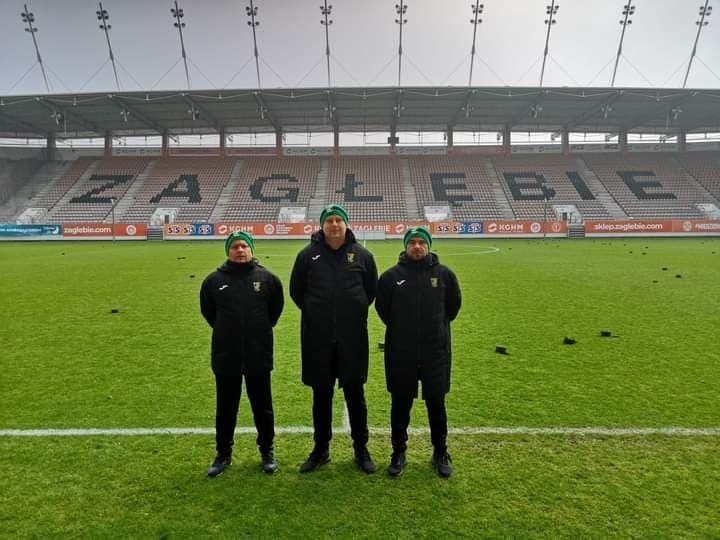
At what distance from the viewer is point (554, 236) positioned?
1412 inches

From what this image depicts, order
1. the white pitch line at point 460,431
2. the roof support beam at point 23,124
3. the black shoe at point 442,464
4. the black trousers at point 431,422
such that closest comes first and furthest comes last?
1. the black shoe at point 442,464
2. the black trousers at point 431,422
3. the white pitch line at point 460,431
4. the roof support beam at point 23,124

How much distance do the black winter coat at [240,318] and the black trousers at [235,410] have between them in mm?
93

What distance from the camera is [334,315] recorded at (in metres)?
3.58

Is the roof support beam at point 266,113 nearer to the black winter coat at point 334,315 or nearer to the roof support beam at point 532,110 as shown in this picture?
the roof support beam at point 532,110

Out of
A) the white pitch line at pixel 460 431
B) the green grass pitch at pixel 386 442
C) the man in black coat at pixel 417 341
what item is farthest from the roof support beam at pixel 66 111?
the man in black coat at pixel 417 341

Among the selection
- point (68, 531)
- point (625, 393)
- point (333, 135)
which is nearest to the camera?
point (68, 531)

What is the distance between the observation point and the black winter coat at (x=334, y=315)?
11.8ft

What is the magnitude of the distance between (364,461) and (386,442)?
46 centimetres

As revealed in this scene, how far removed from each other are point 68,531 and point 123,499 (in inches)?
14.4

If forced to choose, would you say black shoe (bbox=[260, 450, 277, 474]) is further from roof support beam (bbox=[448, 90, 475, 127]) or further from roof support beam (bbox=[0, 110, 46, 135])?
roof support beam (bbox=[0, 110, 46, 135])

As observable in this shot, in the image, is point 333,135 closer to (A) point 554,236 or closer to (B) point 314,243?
(A) point 554,236

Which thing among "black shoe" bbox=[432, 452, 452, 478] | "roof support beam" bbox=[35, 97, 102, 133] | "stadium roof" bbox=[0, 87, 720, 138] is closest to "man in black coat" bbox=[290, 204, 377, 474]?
"black shoe" bbox=[432, 452, 452, 478]

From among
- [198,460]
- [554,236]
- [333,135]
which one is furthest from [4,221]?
[198,460]

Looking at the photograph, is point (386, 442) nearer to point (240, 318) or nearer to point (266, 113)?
point (240, 318)
